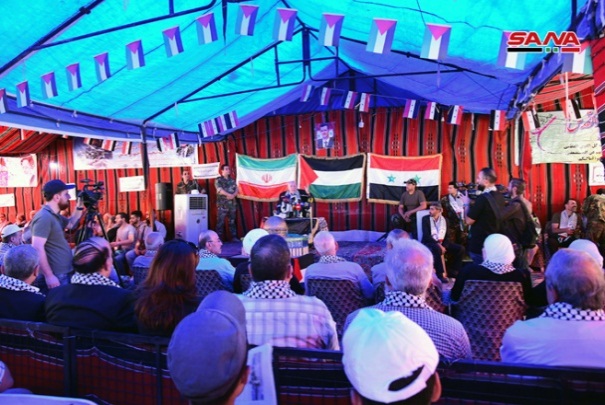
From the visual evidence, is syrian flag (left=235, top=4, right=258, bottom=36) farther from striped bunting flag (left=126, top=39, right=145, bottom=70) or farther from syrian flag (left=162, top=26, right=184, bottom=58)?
striped bunting flag (left=126, top=39, right=145, bottom=70)

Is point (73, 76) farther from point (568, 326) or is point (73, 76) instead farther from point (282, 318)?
point (568, 326)

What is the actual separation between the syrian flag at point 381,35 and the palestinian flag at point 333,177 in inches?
219

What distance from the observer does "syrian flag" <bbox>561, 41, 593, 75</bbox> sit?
364cm

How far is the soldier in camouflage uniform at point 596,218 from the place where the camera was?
7.32 meters

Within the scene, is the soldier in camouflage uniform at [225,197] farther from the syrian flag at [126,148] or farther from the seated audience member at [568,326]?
the seated audience member at [568,326]

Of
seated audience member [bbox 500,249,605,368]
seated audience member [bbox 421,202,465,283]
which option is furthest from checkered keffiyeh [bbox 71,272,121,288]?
seated audience member [bbox 421,202,465,283]

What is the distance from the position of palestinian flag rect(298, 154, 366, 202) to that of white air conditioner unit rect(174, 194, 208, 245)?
7.52 ft

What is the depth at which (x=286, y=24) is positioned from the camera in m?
4.81

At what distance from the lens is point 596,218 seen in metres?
7.46

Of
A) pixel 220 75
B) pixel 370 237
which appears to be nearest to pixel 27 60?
pixel 220 75

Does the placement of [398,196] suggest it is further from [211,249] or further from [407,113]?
[211,249]

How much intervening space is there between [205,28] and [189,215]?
19.5ft

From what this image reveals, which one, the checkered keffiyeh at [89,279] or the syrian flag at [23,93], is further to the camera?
the syrian flag at [23,93]

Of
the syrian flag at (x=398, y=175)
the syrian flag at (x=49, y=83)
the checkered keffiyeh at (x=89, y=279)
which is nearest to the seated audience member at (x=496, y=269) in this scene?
the checkered keffiyeh at (x=89, y=279)
